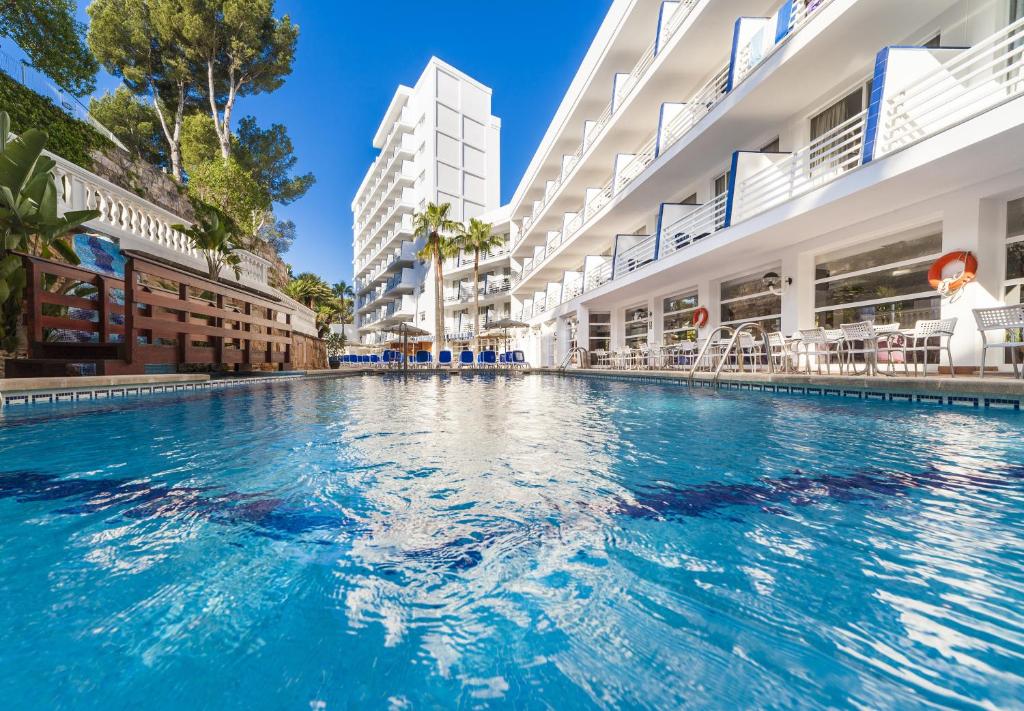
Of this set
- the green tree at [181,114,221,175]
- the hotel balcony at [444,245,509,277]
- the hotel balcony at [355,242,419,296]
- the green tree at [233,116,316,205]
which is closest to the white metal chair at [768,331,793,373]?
the hotel balcony at [444,245,509,277]

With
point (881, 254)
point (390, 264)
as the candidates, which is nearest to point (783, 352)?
point (881, 254)

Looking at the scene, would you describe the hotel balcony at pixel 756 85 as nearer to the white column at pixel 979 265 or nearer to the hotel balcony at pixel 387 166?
the white column at pixel 979 265

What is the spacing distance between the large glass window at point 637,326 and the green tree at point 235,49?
2437 centimetres

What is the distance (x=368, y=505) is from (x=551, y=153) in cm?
2486

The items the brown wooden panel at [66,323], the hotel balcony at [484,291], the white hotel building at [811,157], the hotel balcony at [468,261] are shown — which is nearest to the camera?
the brown wooden panel at [66,323]

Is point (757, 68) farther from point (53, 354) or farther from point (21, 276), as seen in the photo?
point (53, 354)

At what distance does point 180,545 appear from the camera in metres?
1.84

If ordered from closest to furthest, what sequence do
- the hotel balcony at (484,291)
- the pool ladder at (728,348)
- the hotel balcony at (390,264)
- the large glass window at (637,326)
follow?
1. the pool ladder at (728,348)
2. the large glass window at (637,326)
3. the hotel balcony at (484,291)
4. the hotel balcony at (390,264)

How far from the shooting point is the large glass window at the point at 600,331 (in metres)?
20.6

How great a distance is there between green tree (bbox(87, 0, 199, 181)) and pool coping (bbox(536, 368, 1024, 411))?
28172mm

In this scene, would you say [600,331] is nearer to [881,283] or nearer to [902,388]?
[881,283]

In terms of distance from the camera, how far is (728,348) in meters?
8.98

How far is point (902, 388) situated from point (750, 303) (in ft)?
21.6

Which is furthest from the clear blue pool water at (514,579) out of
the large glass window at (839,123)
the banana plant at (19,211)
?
the large glass window at (839,123)
